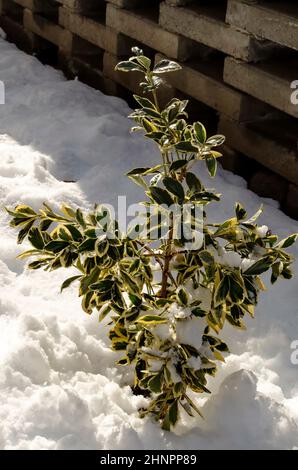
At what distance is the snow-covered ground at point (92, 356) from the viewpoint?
2703 mm

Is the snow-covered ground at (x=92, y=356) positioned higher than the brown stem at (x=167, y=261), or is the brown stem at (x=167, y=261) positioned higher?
the brown stem at (x=167, y=261)

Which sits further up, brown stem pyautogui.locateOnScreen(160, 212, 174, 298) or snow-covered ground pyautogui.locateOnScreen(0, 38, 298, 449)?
brown stem pyautogui.locateOnScreen(160, 212, 174, 298)

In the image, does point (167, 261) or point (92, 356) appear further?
point (92, 356)

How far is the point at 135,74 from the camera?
541cm

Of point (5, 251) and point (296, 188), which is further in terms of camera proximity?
point (296, 188)

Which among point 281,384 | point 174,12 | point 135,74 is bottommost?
point 281,384

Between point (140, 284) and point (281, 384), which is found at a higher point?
point (140, 284)

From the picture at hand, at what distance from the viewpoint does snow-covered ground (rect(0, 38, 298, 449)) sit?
2.70m

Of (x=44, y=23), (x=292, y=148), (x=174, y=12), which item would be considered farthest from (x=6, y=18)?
(x=292, y=148)

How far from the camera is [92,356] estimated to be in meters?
3.18

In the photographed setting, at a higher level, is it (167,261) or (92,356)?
(167,261)
